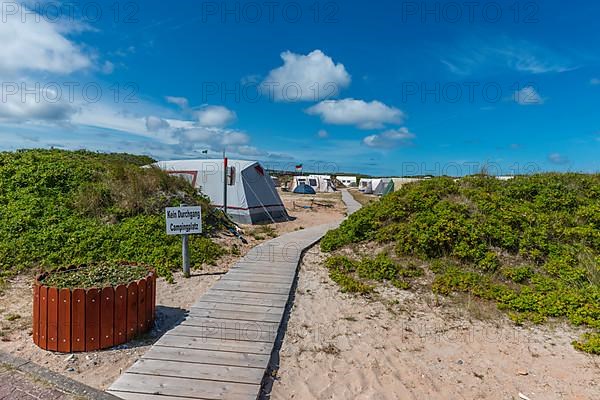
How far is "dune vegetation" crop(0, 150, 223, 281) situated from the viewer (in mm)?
7270

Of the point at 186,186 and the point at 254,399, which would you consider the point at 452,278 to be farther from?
the point at 186,186

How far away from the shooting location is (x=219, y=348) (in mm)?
3914

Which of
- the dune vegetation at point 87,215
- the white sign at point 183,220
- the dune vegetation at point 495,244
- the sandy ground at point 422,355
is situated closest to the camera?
the sandy ground at point 422,355

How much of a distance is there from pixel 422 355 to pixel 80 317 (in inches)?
152

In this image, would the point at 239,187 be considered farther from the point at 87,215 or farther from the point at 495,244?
the point at 495,244

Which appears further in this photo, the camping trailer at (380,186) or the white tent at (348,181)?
the white tent at (348,181)

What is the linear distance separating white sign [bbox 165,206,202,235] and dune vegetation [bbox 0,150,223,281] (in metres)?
0.90

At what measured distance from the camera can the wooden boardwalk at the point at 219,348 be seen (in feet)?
10.5

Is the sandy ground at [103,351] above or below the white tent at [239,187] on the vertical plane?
below

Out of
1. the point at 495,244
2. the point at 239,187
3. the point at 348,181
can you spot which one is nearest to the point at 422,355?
the point at 495,244

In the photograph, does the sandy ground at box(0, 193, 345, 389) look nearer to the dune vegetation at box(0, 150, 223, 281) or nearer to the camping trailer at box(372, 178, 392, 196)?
the dune vegetation at box(0, 150, 223, 281)

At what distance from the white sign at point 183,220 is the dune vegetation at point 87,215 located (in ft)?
2.96

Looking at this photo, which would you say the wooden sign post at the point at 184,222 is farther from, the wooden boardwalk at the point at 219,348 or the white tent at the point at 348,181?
the white tent at the point at 348,181

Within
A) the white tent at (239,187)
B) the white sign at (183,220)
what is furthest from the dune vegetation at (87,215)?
the white tent at (239,187)
